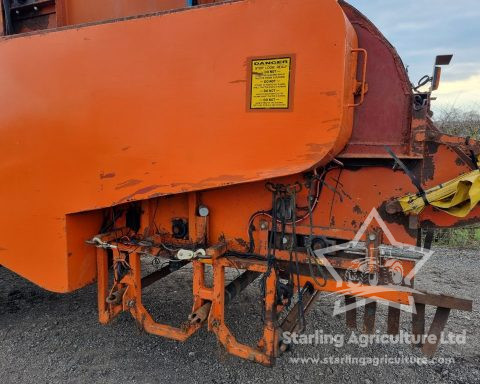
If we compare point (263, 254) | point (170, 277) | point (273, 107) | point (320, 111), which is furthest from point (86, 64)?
point (170, 277)

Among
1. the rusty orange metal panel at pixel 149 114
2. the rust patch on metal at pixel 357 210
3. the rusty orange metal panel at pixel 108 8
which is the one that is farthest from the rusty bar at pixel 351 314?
the rusty orange metal panel at pixel 108 8

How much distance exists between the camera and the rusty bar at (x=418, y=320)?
7.45ft

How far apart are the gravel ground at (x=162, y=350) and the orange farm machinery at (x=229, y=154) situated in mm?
410

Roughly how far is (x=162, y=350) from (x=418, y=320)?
1.88 m

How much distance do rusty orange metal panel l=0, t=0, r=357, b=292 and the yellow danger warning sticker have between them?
43mm

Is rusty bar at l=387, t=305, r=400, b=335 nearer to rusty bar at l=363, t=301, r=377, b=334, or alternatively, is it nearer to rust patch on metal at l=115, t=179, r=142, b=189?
rusty bar at l=363, t=301, r=377, b=334

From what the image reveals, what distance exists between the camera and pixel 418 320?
229 cm

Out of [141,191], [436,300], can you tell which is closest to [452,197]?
[436,300]

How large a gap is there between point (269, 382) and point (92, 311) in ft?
6.16

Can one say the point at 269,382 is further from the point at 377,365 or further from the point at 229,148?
the point at 229,148

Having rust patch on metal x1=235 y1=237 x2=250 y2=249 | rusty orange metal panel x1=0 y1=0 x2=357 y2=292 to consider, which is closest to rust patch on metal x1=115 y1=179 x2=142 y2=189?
rusty orange metal panel x1=0 y1=0 x2=357 y2=292

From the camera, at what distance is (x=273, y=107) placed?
6.53 ft

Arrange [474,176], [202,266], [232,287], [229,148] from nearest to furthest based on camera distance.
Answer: [474,176] → [229,148] → [202,266] → [232,287]

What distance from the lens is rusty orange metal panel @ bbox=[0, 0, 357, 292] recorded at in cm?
192
